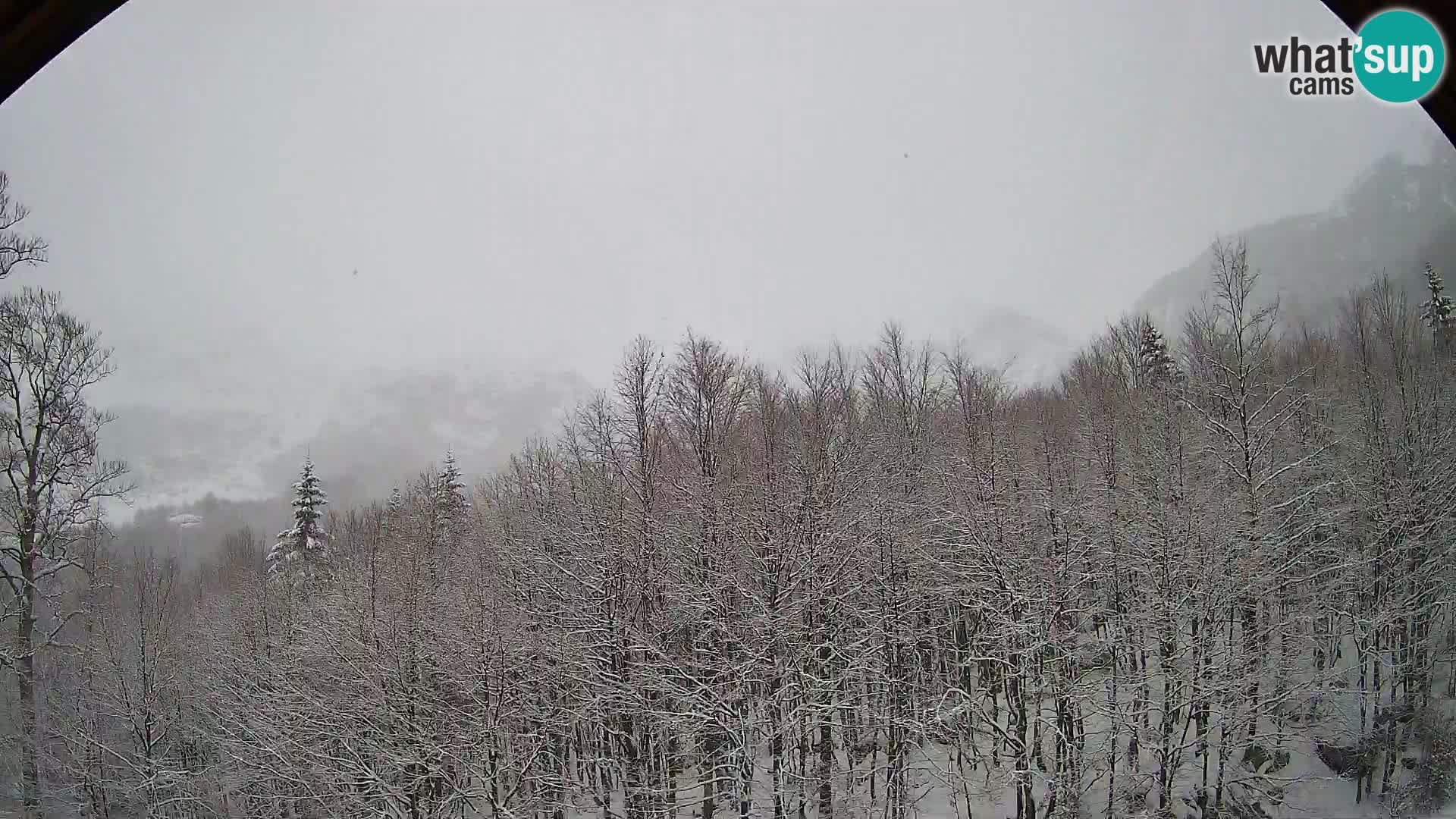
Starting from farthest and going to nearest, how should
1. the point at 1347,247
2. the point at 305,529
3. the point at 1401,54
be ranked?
the point at 305,529
the point at 1347,247
the point at 1401,54

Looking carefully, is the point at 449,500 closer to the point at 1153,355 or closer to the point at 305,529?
the point at 305,529

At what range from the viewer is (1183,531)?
1328cm

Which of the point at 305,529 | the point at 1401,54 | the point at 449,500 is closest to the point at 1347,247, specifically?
the point at 1401,54

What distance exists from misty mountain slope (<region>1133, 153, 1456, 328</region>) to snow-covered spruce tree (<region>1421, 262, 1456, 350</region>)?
0.46 meters

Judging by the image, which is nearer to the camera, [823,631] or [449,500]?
[823,631]

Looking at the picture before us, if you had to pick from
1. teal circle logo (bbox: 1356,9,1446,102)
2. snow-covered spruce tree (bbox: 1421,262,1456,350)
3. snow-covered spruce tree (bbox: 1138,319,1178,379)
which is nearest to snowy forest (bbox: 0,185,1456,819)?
snow-covered spruce tree (bbox: 1421,262,1456,350)

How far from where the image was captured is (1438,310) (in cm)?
1398

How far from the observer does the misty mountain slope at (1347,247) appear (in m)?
9.41

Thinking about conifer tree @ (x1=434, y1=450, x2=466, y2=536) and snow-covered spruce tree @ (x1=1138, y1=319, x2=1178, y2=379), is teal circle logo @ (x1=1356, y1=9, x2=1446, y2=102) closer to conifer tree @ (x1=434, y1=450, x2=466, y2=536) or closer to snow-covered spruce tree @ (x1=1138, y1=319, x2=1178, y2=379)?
conifer tree @ (x1=434, y1=450, x2=466, y2=536)

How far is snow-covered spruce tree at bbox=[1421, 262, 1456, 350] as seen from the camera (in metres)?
12.2

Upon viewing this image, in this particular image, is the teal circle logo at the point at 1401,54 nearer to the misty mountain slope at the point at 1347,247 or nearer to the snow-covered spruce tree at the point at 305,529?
the misty mountain slope at the point at 1347,247

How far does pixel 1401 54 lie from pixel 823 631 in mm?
13913

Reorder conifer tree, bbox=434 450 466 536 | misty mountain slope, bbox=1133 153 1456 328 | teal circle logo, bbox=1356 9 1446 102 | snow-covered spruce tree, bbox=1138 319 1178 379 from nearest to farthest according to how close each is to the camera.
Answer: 1. teal circle logo, bbox=1356 9 1446 102
2. misty mountain slope, bbox=1133 153 1456 328
3. conifer tree, bbox=434 450 466 536
4. snow-covered spruce tree, bbox=1138 319 1178 379

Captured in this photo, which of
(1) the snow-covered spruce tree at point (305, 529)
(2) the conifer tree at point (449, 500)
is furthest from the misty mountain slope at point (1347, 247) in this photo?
(1) the snow-covered spruce tree at point (305, 529)
